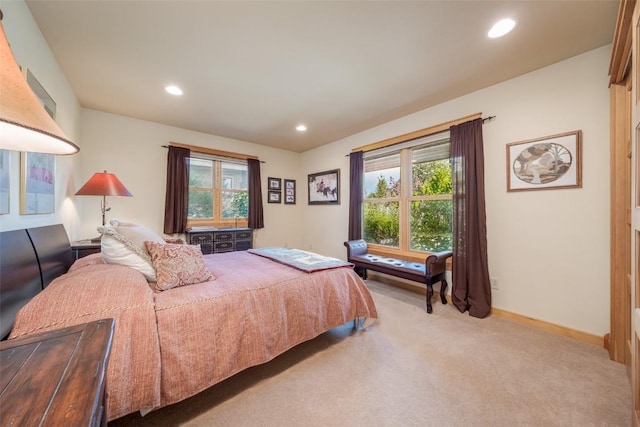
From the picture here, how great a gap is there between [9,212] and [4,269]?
536 millimetres

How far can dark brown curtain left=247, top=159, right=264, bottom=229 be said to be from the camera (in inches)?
183

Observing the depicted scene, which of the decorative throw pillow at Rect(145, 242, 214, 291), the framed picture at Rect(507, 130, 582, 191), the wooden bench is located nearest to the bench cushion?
the wooden bench

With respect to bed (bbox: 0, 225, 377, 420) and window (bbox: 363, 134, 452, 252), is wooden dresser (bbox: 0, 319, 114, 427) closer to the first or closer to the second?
bed (bbox: 0, 225, 377, 420)

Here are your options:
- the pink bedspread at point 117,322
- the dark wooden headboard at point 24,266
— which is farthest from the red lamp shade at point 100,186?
the pink bedspread at point 117,322

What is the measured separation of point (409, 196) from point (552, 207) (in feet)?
5.10

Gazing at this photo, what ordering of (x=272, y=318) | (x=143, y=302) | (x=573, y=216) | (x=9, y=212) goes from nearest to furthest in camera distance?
(x=143, y=302) → (x=9, y=212) → (x=272, y=318) → (x=573, y=216)

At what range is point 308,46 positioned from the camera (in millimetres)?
2006

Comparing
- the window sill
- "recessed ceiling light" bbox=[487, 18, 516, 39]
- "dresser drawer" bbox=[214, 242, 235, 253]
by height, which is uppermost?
"recessed ceiling light" bbox=[487, 18, 516, 39]

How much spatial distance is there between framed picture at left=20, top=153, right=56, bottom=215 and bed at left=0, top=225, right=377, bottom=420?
20 cm

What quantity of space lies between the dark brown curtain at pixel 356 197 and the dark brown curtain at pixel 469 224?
1486mm

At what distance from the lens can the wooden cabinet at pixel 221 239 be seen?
12.5 feet

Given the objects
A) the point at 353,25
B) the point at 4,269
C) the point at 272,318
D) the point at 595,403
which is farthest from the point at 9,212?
the point at 595,403

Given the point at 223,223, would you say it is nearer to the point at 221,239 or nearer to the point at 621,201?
the point at 221,239

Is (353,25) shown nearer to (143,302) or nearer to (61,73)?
(143,302)
